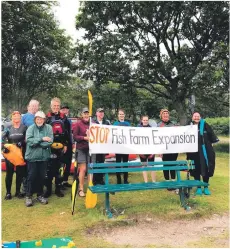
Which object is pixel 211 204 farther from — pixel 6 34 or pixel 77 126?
pixel 6 34

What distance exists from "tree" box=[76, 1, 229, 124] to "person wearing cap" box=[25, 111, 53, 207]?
387 inches

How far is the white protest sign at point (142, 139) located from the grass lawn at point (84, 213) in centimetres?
101

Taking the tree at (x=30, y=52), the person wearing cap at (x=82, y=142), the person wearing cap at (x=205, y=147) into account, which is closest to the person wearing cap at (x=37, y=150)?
the person wearing cap at (x=82, y=142)

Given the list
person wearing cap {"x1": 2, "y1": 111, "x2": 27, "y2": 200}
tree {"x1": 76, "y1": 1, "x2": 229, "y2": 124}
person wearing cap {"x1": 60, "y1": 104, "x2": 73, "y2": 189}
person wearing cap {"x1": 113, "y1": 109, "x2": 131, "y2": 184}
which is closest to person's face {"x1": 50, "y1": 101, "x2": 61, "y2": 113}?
person wearing cap {"x1": 60, "y1": 104, "x2": 73, "y2": 189}

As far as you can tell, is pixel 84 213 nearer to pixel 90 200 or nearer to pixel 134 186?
pixel 90 200

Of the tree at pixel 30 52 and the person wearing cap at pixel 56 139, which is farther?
the tree at pixel 30 52

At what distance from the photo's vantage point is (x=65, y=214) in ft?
18.7

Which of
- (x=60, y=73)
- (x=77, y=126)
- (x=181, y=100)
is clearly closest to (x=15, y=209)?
(x=77, y=126)

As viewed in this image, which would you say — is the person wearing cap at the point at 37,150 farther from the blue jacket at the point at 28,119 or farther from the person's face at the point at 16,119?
the blue jacket at the point at 28,119

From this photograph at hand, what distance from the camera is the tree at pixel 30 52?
19484mm

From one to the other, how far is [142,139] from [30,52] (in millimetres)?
17081

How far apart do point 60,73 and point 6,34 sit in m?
5.01

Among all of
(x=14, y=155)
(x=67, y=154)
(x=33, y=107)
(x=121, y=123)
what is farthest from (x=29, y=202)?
(x=121, y=123)

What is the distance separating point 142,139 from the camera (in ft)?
20.6
